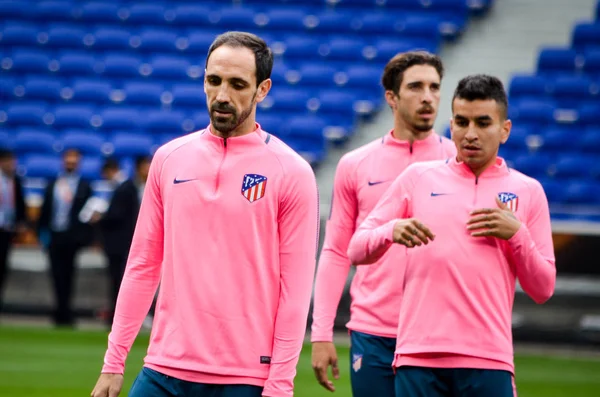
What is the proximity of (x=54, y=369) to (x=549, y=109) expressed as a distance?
10007 millimetres

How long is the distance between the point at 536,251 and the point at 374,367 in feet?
4.30

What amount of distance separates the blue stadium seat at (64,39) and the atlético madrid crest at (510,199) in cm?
1700

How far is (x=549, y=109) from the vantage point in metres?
17.0

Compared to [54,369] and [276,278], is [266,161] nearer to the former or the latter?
[276,278]

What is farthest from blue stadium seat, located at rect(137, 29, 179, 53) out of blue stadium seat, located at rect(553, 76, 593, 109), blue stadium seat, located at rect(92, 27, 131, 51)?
blue stadium seat, located at rect(553, 76, 593, 109)

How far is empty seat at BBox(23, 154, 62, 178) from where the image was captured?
56.8ft

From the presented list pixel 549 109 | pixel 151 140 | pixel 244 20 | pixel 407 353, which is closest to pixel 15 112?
pixel 151 140

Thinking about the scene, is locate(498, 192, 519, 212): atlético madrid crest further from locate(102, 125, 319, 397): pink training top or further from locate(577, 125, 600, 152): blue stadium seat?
locate(577, 125, 600, 152): blue stadium seat

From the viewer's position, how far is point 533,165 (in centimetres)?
1589

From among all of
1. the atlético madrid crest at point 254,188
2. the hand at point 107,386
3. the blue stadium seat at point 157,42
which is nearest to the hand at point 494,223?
the atlético madrid crest at point 254,188

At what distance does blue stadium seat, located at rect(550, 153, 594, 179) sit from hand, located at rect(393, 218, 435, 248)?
1238cm

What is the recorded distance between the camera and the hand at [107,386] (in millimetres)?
3609

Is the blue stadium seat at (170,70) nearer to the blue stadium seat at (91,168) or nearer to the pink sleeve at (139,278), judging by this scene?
the blue stadium seat at (91,168)

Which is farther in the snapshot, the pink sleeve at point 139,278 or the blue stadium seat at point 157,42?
the blue stadium seat at point 157,42
